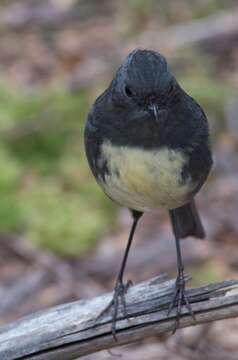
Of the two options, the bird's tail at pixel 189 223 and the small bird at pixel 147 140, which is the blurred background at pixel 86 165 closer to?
the bird's tail at pixel 189 223

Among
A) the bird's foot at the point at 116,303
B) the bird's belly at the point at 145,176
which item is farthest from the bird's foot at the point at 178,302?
the bird's belly at the point at 145,176

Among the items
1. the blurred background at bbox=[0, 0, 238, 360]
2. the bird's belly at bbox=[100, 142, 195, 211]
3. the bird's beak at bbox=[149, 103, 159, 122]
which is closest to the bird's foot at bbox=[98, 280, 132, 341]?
the bird's belly at bbox=[100, 142, 195, 211]

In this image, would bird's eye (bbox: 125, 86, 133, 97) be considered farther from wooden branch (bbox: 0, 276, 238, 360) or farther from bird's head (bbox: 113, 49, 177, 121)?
wooden branch (bbox: 0, 276, 238, 360)

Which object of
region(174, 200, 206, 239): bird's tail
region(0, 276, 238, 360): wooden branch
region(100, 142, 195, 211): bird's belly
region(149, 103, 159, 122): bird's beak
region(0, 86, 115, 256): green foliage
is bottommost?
region(0, 276, 238, 360): wooden branch

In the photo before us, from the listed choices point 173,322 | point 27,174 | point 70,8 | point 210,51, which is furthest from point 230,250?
point 70,8

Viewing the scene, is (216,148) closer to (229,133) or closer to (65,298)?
(229,133)

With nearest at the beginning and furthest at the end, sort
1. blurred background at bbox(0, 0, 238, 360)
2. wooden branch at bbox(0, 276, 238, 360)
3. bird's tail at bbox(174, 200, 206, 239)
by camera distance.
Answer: wooden branch at bbox(0, 276, 238, 360)
bird's tail at bbox(174, 200, 206, 239)
blurred background at bbox(0, 0, 238, 360)

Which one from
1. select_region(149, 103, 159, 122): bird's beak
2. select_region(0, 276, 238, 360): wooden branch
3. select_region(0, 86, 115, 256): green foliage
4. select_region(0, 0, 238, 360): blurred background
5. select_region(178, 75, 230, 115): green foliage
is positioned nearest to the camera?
select_region(149, 103, 159, 122): bird's beak
